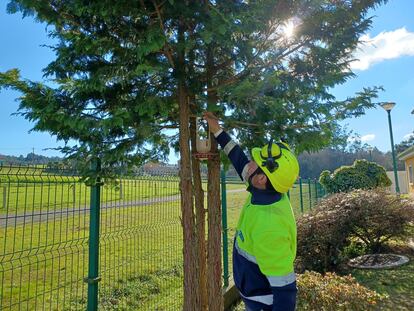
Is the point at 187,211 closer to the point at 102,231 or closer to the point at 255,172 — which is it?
the point at 255,172

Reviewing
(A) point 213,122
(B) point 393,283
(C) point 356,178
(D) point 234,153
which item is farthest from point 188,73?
(C) point 356,178

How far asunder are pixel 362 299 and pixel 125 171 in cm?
343

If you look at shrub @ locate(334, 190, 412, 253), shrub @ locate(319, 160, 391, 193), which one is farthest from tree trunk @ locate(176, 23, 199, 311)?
shrub @ locate(319, 160, 391, 193)

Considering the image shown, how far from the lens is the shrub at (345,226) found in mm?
7184

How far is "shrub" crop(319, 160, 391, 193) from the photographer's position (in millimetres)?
14664

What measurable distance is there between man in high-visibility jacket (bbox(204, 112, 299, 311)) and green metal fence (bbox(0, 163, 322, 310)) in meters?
1.57

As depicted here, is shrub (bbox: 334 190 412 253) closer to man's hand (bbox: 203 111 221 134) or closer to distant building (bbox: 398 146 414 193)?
man's hand (bbox: 203 111 221 134)

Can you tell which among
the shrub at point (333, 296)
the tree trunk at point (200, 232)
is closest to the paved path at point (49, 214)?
the tree trunk at point (200, 232)

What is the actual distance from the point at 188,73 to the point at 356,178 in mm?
12884

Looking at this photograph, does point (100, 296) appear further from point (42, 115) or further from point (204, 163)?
point (42, 115)

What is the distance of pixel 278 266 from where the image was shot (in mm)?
2422

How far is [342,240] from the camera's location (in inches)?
296

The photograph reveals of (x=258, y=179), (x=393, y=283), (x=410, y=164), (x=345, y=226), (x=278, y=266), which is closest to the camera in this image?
(x=278, y=266)

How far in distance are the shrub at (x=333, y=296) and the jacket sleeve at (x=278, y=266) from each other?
2623 mm
